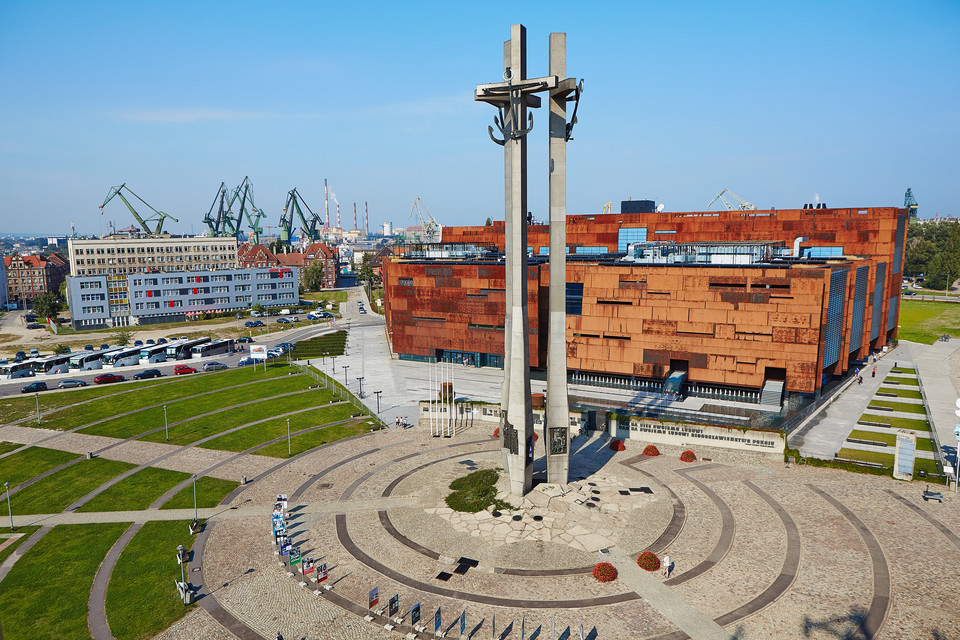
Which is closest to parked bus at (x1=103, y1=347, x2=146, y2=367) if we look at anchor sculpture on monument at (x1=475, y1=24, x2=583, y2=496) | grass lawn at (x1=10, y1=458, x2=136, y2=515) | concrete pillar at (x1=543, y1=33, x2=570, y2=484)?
grass lawn at (x1=10, y1=458, x2=136, y2=515)

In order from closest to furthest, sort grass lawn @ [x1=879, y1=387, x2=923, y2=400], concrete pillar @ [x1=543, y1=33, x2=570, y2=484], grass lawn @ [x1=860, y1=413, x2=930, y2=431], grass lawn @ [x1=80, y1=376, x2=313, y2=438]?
concrete pillar @ [x1=543, y1=33, x2=570, y2=484] < grass lawn @ [x1=860, y1=413, x2=930, y2=431] < grass lawn @ [x1=80, y1=376, x2=313, y2=438] < grass lawn @ [x1=879, y1=387, x2=923, y2=400]

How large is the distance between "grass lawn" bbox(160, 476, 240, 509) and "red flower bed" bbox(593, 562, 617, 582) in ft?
97.2

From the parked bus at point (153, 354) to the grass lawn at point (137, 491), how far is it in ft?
195

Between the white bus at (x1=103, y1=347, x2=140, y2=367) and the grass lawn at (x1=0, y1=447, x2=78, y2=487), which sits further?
the white bus at (x1=103, y1=347, x2=140, y2=367)

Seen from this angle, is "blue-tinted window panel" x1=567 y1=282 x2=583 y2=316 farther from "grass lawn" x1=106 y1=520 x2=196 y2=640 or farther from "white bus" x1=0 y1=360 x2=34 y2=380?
"white bus" x1=0 y1=360 x2=34 y2=380

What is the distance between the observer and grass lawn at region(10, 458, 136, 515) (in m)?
43.7

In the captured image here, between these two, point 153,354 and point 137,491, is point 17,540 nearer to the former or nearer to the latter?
point 137,491

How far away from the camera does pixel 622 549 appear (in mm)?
35750

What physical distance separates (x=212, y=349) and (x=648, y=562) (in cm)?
9828

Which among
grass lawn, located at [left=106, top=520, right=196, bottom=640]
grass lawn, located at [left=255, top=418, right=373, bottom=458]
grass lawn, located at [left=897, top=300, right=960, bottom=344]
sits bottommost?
grass lawn, located at [left=106, top=520, right=196, bottom=640]

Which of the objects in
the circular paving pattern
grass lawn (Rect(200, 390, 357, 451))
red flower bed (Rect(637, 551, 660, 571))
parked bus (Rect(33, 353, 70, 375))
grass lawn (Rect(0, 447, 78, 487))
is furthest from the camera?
parked bus (Rect(33, 353, 70, 375))

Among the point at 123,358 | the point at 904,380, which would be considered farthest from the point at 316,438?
the point at 904,380

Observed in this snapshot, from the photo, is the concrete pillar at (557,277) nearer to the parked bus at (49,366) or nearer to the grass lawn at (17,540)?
the grass lawn at (17,540)

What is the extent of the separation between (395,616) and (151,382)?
7497cm
